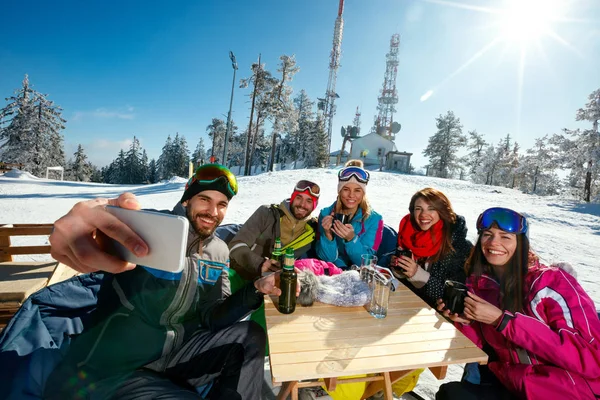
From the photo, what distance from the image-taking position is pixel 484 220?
2.60 meters

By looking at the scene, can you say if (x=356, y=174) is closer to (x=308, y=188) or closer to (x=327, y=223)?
(x=308, y=188)

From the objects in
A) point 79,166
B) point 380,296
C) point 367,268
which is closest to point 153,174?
point 79,166

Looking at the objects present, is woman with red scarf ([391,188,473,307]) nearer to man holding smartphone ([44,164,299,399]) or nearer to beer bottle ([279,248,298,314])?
beer bottle ([279,248,298,314])

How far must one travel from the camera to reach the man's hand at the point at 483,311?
2.09 metres

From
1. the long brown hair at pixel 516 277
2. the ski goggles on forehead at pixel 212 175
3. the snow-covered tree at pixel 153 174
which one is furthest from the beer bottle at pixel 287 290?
the snow-covered tree at pixel 153 174

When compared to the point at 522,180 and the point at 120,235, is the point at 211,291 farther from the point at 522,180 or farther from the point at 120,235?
the point at 522,180

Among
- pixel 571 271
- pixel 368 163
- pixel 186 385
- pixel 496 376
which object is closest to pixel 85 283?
A: pixel 186 385

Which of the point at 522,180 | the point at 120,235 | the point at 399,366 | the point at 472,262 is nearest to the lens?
the point at 120,235

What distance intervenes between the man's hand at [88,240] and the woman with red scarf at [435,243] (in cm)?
293

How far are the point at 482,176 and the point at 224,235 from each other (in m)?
50.4

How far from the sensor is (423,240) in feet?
11.4

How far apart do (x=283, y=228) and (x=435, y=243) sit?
2036 mm

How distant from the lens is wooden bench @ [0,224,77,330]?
2.77 metres

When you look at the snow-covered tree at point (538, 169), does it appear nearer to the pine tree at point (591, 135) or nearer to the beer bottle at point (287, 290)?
the pine tree at point (591, 135)
